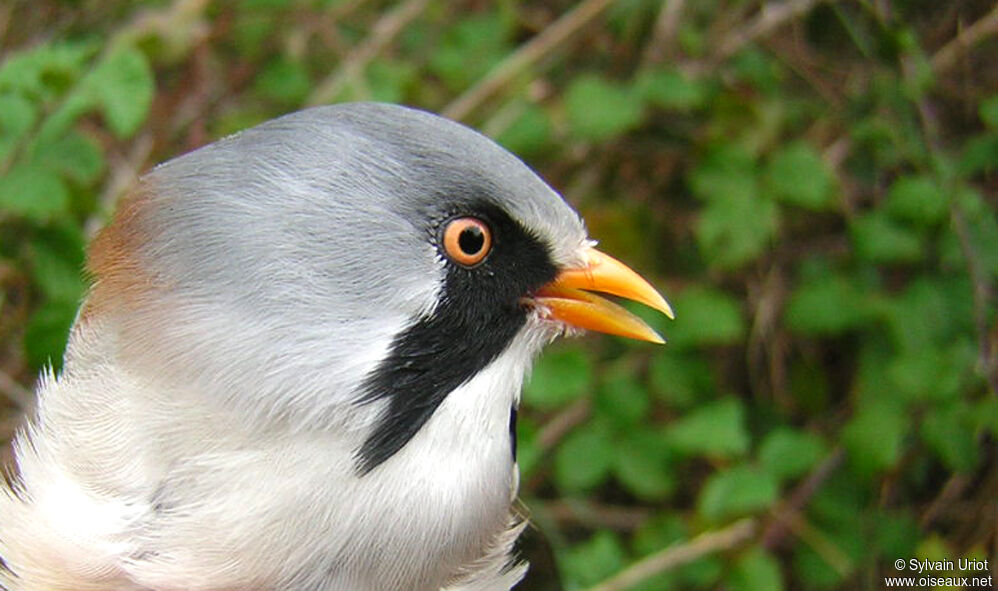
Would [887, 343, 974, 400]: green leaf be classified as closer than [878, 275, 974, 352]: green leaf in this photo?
Yes

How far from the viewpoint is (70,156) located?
2.50 metres

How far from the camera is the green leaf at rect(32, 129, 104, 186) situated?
8.07 feet

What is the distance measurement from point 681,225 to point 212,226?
91.7 inches

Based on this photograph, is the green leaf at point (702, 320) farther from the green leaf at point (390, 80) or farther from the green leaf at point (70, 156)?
the green leaf at point (70, 156)

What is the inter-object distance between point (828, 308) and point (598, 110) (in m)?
0.95

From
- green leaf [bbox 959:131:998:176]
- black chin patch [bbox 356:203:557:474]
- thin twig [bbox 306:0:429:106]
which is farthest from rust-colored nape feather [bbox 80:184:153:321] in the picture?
green leaf [bbox 959:131:998:176]

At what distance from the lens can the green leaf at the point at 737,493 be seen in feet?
9.35

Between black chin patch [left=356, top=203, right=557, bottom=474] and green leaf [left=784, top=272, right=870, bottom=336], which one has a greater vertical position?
green leaf [left=784, top=272, right=870, bottom=336]

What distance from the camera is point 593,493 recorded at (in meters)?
3.76

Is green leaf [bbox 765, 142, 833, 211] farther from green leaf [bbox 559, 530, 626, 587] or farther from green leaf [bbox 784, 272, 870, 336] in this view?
green leaf [bbox 559, 530, 626, 587]

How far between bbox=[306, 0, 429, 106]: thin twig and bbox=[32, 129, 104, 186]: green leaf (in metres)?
0.98

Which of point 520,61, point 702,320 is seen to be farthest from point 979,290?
point 520,61

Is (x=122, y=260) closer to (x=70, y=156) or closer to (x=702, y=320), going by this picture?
(x=70, y=156)

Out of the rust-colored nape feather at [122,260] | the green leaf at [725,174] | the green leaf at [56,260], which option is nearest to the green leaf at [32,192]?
the green leaf at [56,260]
